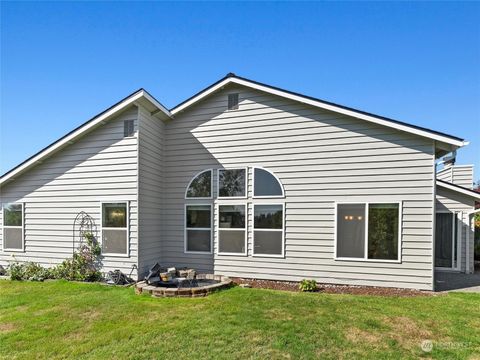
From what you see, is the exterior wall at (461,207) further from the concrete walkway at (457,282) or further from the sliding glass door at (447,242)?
the concrete walkway at (457,282)

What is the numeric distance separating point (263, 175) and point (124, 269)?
486cm

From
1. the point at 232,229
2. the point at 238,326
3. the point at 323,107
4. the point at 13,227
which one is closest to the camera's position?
the point at 238,326

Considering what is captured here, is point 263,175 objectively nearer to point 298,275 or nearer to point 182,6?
point 298,275

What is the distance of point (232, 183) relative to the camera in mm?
8250

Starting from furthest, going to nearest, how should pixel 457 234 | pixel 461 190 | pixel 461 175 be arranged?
pixel 461 175 → pixel 457 234 → pixel 461 190

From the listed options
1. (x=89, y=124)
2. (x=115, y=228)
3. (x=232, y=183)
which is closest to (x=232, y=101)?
(x=232, y=183)

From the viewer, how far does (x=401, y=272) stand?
6855 mm

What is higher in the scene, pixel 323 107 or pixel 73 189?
pixel 323 107

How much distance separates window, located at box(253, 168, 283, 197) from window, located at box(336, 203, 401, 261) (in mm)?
1762

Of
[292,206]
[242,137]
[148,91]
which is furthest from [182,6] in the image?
[292,206]

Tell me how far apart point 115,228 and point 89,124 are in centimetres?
322

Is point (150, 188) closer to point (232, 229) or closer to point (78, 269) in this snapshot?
point (232, 229)

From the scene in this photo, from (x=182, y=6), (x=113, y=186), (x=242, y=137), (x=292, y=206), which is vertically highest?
(x=182, y=6)

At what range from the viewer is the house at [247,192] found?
696cm
